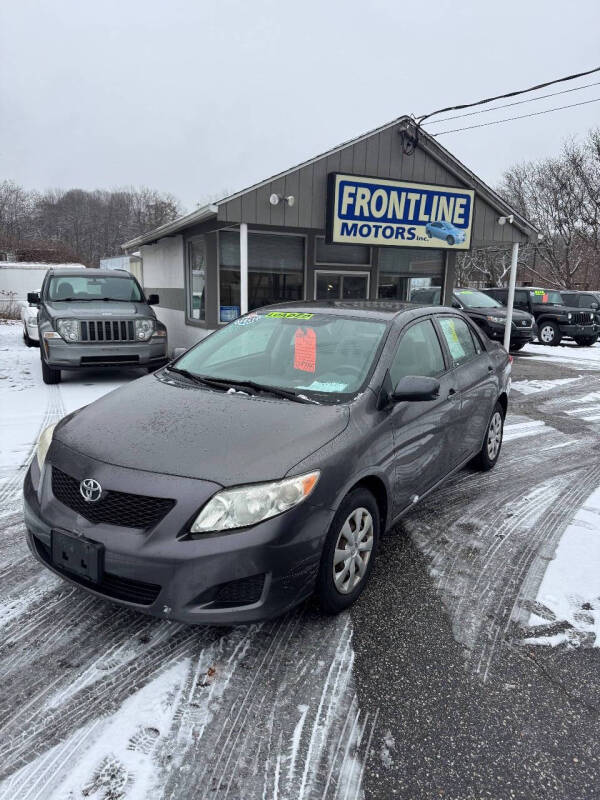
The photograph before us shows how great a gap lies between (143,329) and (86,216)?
67035 mm

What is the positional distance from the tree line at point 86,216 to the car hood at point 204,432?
59.7 m

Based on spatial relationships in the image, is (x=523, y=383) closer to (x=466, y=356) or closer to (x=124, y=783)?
(x=466, y=356)

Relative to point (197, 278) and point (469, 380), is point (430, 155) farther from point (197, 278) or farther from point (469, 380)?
point (469, 380)

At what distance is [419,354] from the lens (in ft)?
12.4

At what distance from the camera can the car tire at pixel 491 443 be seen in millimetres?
4957

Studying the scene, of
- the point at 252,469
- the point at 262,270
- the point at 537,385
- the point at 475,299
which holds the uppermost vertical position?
the point at 262,270

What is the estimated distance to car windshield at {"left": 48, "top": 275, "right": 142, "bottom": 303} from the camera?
937 centimetres

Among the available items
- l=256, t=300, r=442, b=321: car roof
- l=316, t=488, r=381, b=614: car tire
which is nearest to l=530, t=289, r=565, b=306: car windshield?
l=256, t=300, r=442, b=321: car roof

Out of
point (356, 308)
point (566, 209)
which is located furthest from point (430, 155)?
point (566, 209)

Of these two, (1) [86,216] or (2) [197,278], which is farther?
(1) [86,216]

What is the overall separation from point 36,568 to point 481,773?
101 inches

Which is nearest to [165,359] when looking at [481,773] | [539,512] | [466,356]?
[466,356]

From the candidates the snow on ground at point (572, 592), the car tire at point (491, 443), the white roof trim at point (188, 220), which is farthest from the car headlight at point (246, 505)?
the white roof trim at point (188, 220)

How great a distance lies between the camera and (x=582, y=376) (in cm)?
1128
